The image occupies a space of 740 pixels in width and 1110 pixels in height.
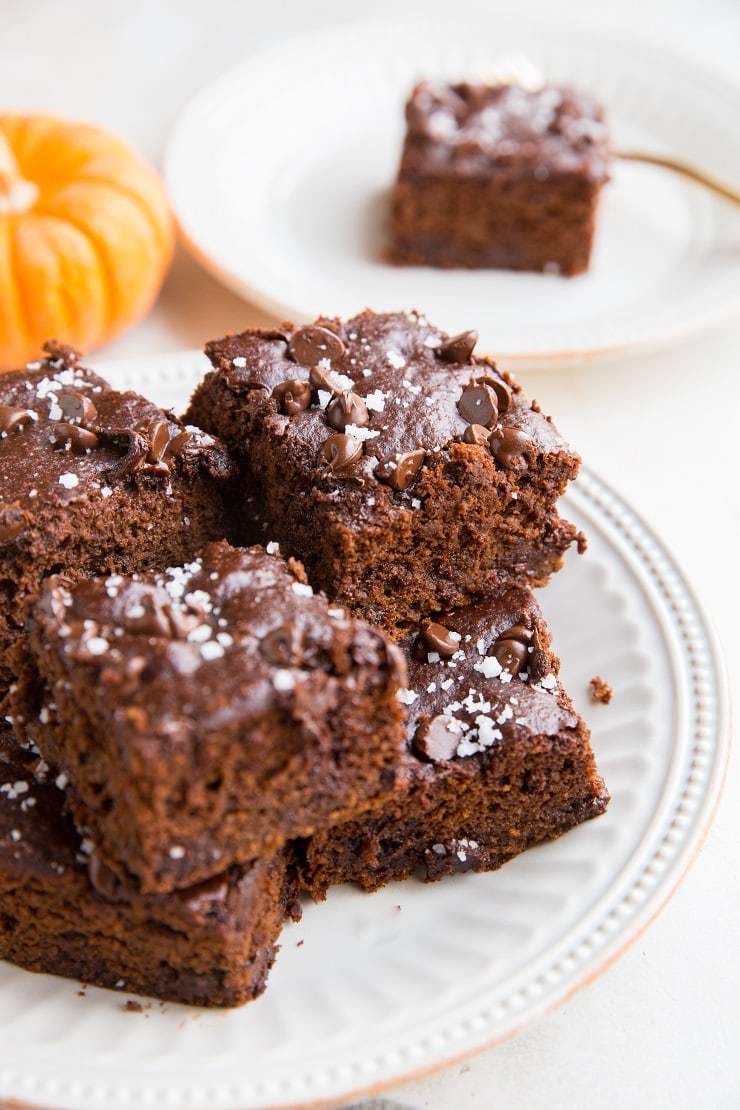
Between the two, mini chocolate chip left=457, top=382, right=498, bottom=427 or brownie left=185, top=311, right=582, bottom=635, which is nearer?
brownie left=185, top=311, right=582, bottom=635

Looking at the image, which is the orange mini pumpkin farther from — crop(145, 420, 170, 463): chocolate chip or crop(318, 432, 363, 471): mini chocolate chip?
crop(318, 432, 363, 471): mini chocolate chip

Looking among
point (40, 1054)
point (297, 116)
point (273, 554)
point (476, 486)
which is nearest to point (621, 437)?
point (476, 486)

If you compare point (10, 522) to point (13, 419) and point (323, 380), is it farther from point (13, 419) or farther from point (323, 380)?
point (323, 380)

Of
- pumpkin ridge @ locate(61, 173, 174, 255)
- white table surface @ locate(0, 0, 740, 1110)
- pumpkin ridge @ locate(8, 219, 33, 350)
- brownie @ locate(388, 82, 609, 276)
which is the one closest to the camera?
white table surface @ locate(0, 0, 740, 1110)

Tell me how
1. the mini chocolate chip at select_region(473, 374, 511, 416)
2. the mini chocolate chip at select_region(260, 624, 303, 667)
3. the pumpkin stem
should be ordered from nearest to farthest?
the mini chocolate chip at select_region(260, 624, 303, 667)
the mini chocolate chip at select_region(473, 374, 511, 416)
the pumpkin stem

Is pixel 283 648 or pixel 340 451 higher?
pixel 340 451

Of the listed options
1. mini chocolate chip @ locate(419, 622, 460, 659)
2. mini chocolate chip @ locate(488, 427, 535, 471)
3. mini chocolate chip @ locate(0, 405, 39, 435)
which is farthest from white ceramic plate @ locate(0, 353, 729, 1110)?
mini chocolate chip @ locate(0, 405, 39, 435)

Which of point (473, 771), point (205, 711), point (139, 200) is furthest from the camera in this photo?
point (139, 200)

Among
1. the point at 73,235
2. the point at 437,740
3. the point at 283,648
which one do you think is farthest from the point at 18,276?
the point at 437,740
